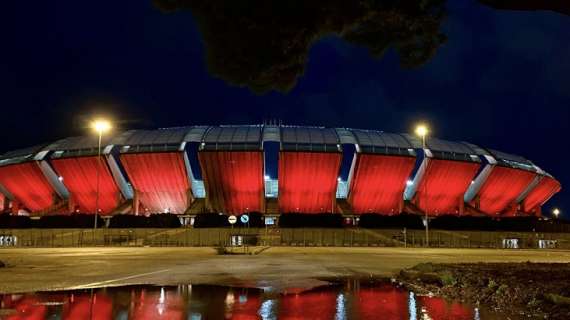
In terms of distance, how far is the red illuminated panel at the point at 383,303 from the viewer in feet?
25.3

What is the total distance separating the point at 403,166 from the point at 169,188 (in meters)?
27.4

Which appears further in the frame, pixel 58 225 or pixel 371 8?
pixel 58 225

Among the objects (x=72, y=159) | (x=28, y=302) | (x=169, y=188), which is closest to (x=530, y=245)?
(x=169, y=188)

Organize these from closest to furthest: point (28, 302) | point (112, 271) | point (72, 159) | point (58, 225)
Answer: point (28, 302), point (112, 271), point (58, 225), point (72, 159)

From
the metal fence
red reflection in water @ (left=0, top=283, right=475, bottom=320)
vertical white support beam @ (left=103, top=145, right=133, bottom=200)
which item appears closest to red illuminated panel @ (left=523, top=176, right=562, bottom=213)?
the metal fence

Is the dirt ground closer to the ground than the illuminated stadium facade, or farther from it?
closer to the ground

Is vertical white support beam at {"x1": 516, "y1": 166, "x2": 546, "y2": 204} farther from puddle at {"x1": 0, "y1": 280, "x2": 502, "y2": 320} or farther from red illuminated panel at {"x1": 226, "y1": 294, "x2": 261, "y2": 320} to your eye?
red illuminated panel at {"x1": 226, "y1": 294, "x2": 261, "y2": 320}

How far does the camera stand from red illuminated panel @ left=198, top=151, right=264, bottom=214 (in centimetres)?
5622

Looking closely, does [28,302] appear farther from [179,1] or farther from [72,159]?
[72,159]

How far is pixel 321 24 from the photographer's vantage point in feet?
34.3

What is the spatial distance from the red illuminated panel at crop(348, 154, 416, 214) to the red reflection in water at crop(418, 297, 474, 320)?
48.3 meters

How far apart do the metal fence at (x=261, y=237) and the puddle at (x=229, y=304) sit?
97.9 ft

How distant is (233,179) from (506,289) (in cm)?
5046

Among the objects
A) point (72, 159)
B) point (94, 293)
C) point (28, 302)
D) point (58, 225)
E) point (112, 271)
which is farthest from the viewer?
point (72, 159)
